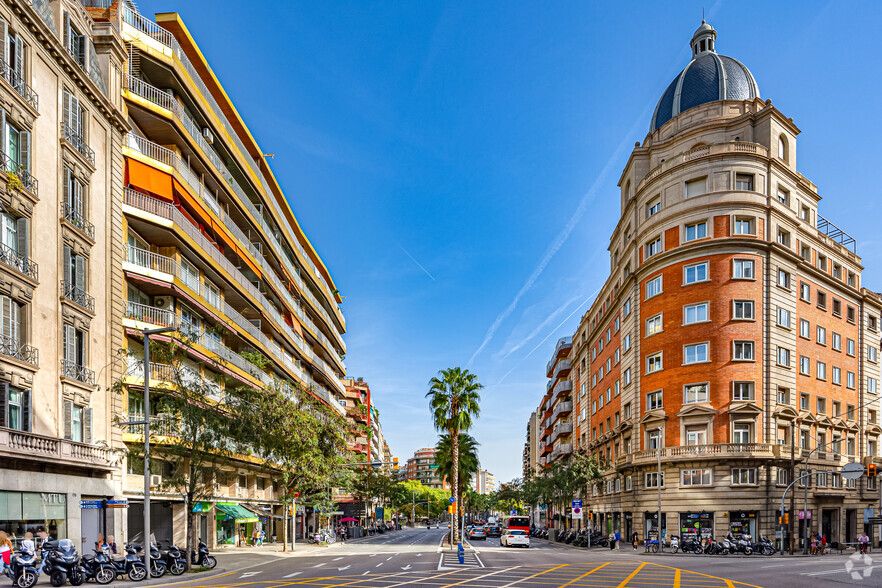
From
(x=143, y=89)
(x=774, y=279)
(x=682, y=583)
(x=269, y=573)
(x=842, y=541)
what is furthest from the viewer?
(x=842, y=541)

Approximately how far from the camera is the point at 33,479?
26672 millimetres

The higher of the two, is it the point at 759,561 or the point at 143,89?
the point at 143,89

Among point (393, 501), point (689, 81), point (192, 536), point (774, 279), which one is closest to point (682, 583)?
point (192, 536)

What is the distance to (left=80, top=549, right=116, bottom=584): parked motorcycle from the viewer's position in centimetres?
2375

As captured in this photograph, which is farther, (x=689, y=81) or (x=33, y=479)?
(x=689, y=81)

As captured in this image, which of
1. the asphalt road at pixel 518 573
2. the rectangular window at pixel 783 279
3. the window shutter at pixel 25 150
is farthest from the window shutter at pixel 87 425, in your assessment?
the rectangular window at pixel 783 279

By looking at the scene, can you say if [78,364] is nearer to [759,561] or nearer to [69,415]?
[69,415]

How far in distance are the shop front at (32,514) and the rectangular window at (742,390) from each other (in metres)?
41.0

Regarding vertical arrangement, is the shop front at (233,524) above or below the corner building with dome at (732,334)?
below

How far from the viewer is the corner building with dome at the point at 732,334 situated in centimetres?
4966

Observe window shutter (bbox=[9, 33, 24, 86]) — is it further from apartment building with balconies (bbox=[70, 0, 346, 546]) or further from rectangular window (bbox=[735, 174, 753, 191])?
rectangular window (bbox=[735, 174, 753, 191])

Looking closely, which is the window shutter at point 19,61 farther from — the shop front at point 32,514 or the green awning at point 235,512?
the green awning at point 235,512

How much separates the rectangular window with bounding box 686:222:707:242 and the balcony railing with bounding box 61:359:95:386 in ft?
133

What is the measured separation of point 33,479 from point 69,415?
339 centimetres
